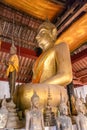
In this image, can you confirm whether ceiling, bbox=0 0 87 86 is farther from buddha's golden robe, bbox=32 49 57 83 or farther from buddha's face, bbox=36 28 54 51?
buddha's golden robe, bbox=32 49 57 83

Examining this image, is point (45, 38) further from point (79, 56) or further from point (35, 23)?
point (79, 56)

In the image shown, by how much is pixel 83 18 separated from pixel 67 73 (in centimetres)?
107

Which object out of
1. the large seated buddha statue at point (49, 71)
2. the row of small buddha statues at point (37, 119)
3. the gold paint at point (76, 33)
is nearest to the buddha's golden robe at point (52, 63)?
A: the large seated buddha statue at point (49, 71)

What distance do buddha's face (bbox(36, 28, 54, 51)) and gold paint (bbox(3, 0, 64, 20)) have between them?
1.68 feet

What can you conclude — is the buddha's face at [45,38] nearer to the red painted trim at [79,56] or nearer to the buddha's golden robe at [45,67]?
the buddha's golden robe at [45,67]

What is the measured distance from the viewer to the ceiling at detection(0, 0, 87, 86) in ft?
7.75

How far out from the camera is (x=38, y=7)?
2.42m

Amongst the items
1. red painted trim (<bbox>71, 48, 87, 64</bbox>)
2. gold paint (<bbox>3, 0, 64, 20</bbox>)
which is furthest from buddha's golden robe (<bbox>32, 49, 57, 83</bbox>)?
red painted trim (<bbox>71, 48, 87, 64</bbox>)

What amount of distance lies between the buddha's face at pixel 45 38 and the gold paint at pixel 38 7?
0.51m

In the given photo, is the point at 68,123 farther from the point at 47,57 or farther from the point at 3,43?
the point at 3,43

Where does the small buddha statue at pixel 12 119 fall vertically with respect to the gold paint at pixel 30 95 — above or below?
below

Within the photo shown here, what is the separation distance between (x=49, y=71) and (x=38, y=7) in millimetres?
1059

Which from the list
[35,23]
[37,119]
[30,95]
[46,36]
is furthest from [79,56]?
[37,119]

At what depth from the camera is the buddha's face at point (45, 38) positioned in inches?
78.7
